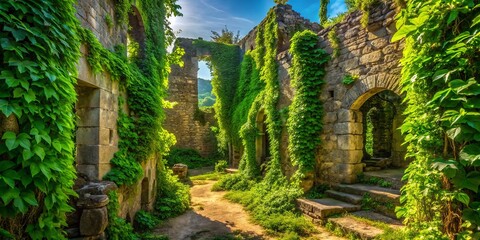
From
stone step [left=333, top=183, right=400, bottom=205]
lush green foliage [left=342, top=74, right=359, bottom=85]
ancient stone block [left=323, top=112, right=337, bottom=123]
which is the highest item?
lush green foliage [left=342, top=74, right=359, bottom=85]

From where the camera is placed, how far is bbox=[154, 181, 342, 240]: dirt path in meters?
5.09

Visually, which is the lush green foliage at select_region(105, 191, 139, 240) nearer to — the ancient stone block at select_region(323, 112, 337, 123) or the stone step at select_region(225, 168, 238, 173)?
the ancient stone block at select_region(323, 112, 337, 123)

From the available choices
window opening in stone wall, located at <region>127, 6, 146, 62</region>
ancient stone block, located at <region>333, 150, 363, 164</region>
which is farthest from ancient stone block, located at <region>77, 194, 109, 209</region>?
ancient stone block, located at <region>333, 150, 363, 164</region>

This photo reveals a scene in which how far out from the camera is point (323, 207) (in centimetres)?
527

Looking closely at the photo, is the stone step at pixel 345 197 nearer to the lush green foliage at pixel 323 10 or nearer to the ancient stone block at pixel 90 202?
the ancient stone block at pixel 90 202

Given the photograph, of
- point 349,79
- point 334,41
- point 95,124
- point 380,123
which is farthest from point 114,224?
point 380,123

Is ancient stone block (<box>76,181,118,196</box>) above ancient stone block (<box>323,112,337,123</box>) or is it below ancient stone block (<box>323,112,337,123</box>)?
below

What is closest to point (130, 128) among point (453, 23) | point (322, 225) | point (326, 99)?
point (322, 225)

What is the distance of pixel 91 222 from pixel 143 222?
7.18 ft

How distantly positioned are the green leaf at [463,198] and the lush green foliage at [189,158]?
1352 cm

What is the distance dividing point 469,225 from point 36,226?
372cm

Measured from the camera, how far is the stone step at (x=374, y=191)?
192 inches

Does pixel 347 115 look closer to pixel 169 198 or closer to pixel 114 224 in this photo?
pixel 169 198

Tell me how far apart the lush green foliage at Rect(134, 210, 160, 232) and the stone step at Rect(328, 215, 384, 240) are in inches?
137
